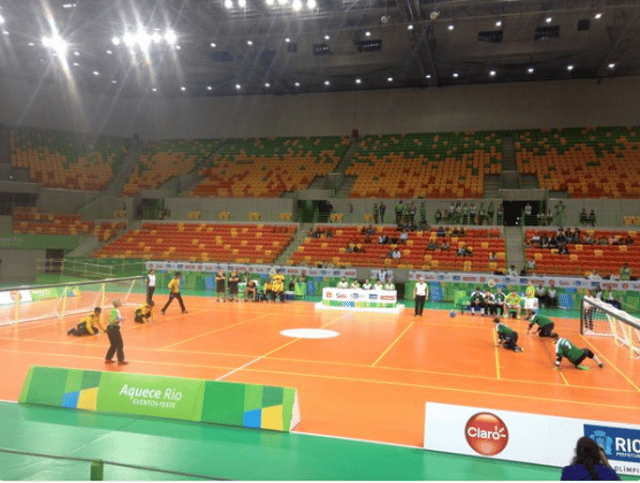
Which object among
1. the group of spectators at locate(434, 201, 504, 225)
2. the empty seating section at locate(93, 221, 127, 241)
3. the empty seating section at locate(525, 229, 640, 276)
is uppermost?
the group of spectators at locate(434, 201, 504, 225)

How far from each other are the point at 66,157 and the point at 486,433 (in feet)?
147

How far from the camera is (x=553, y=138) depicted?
40.3 m

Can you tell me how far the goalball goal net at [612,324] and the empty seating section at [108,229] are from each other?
3188 cm

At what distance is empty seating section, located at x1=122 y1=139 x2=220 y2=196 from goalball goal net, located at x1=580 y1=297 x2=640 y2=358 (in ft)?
113

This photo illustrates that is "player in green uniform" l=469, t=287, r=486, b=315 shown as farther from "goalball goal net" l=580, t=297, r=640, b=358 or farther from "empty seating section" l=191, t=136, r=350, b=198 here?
"empty seating section" l=191, t=136, r=350, b=198

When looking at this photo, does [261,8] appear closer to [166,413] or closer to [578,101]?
[166,413]

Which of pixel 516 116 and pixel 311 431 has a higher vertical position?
pixel 516 116

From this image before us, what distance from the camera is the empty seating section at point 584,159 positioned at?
110 feet

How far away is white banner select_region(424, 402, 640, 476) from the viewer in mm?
6531

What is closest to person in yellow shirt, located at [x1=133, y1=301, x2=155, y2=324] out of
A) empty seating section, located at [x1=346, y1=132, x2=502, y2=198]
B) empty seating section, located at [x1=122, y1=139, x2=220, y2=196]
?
empty seating section, located at [x1=346, y1=132, x2=502, y2=198]

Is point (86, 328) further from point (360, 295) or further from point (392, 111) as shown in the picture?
point (392, 111)

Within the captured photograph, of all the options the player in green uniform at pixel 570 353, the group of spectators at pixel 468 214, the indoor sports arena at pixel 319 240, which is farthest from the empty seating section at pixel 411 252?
the player in green uniform at pixel 570 353

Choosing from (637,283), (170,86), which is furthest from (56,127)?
(637,283)

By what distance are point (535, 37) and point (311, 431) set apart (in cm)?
3320
